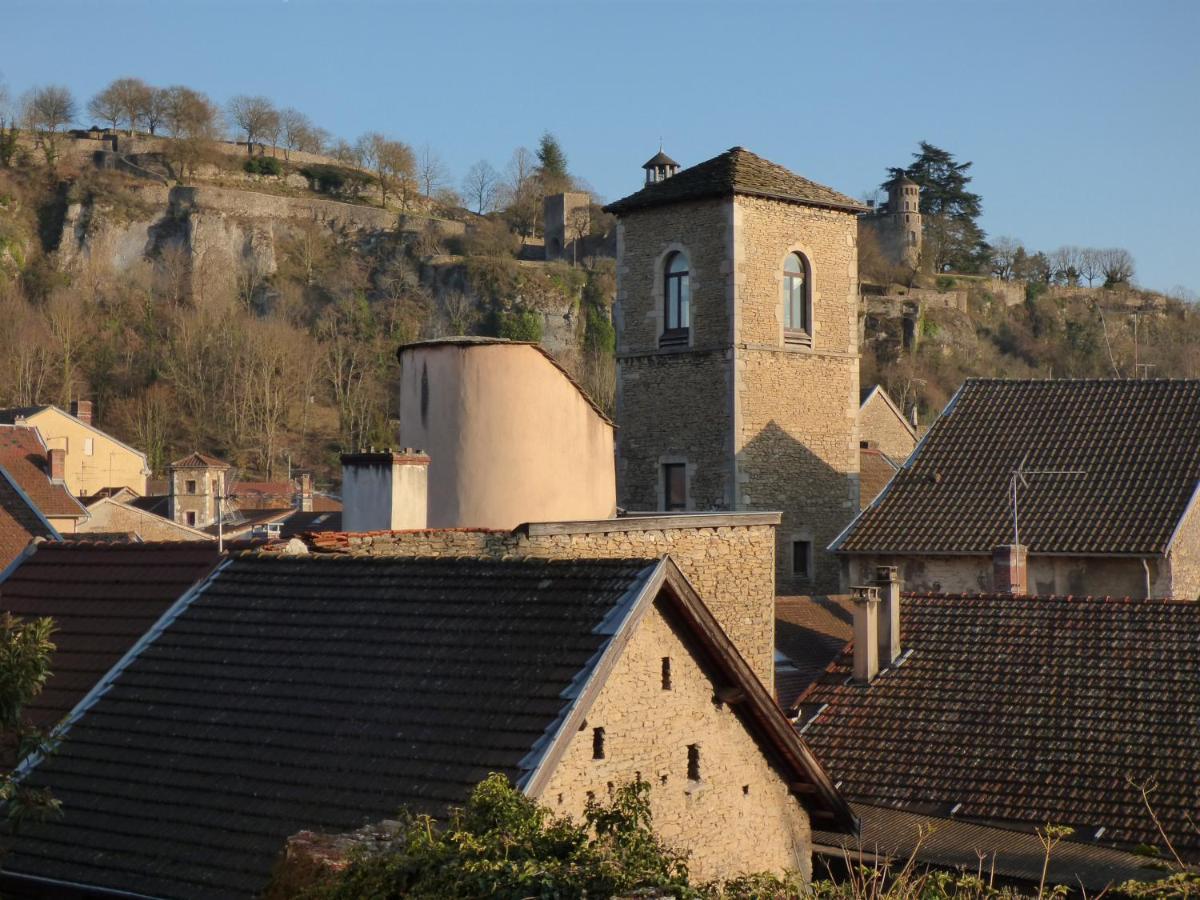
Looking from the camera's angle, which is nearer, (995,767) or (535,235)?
(995,767)

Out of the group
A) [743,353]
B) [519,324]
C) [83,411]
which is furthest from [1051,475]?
[519,324]

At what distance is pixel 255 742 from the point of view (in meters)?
8.05

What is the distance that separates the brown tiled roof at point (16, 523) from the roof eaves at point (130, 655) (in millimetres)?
11169

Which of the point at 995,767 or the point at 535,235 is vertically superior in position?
the point at 535,235

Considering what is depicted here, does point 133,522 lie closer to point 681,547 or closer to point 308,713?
point 681,547

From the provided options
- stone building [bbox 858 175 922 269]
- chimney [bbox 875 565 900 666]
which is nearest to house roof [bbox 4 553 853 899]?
chimney [bbox 875 565 900 666]

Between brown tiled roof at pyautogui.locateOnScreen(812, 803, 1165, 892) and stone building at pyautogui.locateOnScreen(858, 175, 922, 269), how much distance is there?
77174 millimetres

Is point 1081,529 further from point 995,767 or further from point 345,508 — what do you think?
point 345,508

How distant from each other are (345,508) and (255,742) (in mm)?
4028

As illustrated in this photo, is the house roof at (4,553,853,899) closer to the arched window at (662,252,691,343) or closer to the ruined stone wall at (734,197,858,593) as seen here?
the ruined stone wall at (734,197,858,593)

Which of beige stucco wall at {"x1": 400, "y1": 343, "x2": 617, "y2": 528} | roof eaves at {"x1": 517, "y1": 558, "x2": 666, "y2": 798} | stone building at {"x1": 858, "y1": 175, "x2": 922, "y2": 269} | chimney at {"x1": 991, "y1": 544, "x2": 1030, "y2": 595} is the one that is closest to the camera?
roof eaves at {"x1": 517, "y1": 558, "x2": 666, "y2": 798}

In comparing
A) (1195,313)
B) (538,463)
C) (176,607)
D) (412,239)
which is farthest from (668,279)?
(1195,313)

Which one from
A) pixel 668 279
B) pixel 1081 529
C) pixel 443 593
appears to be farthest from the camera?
pixel 668 279

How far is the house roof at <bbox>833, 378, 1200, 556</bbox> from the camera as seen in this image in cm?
1967
